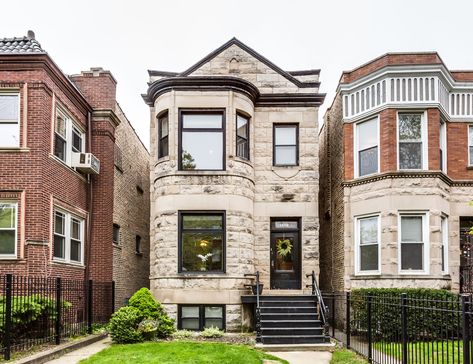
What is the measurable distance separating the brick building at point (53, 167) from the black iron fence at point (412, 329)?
7808 mm

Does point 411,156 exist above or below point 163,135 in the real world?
below

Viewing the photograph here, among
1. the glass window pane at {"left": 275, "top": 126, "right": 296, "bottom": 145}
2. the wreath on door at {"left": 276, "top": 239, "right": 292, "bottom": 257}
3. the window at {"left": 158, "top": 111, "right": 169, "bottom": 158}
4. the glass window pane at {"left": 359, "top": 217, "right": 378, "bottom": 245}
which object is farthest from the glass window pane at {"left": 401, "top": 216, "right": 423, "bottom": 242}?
the window at {"left": 158, "top": 111, "right": 169, "bottom": 158}

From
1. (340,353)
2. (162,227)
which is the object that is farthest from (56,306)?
(340,353)

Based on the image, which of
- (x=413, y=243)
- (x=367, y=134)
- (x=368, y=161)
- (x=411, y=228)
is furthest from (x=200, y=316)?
(x=367, y=134)

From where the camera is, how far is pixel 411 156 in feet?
50.9

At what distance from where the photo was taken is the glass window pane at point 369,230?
15.7m

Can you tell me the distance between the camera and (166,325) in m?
13.8

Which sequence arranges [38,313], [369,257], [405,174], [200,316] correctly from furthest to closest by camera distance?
[369,257]
[200,316]
[405,174]
[38,313]

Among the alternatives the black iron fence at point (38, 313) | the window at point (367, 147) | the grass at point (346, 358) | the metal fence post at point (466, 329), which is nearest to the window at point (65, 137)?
the black iron fence at point (38, 313)

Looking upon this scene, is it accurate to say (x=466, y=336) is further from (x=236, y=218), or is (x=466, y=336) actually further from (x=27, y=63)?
(x=27, y=63)

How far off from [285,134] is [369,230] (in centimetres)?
411

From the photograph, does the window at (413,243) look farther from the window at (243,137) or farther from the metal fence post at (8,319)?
the metal fence post at (8,319)

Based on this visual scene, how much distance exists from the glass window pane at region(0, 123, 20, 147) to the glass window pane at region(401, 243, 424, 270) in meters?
11.0

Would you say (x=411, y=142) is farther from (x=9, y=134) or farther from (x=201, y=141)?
(x=9, y=134)
